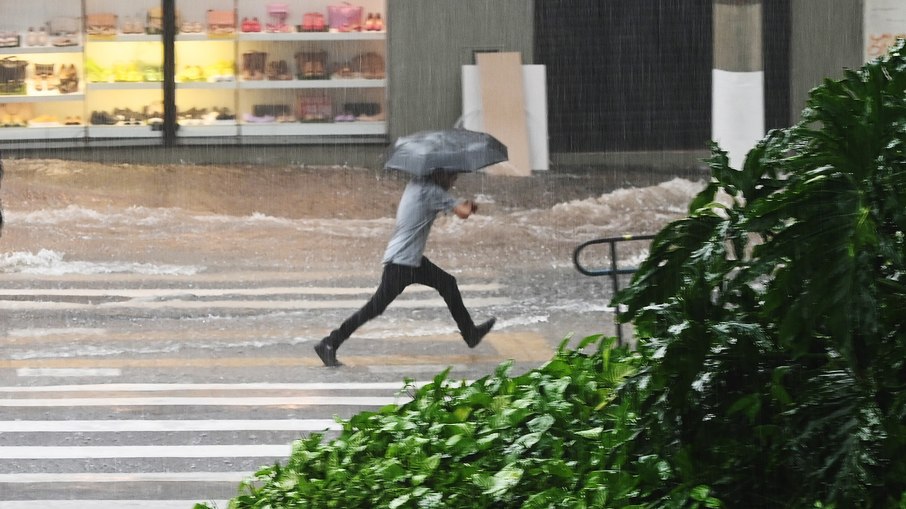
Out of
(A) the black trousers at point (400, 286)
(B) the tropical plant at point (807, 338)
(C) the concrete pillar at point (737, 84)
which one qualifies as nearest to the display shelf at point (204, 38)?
(C) the concrete pillar at point (737, 84)

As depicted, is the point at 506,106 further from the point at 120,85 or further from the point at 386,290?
the point at 386,290

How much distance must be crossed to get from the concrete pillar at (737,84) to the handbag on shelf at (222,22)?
7.71 meters

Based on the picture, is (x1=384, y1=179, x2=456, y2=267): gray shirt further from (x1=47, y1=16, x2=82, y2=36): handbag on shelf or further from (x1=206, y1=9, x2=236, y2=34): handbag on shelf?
(x1=47, y1=16, x2=82, y2=36): handbag on shelf

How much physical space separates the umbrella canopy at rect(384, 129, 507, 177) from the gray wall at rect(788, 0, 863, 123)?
10332 millimetres

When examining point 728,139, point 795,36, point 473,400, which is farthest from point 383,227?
point 473,400

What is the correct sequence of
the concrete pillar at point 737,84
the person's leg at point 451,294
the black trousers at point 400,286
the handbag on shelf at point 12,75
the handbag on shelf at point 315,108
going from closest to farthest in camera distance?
the black trousers at point 400,286 < the person's leg at point 451,294 < the concrete pillar at point 737,84 < the handbag on shelf at point 12,75 < the handbag on shelf at point 315,108

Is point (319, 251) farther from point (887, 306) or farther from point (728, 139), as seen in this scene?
point (887, 306)

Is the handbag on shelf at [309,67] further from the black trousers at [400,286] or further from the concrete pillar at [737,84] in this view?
the black trousers at [400,286]

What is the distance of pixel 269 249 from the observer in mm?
14734

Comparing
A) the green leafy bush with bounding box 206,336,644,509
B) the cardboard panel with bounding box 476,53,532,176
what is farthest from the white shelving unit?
the green leafy bush with bounding box 206,336,644,509

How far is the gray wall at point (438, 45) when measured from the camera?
18125mm

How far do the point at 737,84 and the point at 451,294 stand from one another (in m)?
4.28

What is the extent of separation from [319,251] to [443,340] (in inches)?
178

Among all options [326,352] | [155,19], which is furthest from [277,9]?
[326,352]
